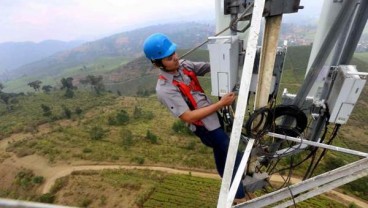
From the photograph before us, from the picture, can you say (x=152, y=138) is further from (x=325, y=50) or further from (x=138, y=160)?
(x=325, y=50)

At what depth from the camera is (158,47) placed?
370 centimetres

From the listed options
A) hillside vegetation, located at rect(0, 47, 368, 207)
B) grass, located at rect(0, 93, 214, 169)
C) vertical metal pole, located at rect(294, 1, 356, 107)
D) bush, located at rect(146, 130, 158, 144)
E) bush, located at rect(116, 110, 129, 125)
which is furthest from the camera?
bush, located at rect(116, 110, 129, 125)

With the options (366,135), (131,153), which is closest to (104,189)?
(131,153)

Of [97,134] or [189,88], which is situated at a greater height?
[189,88]

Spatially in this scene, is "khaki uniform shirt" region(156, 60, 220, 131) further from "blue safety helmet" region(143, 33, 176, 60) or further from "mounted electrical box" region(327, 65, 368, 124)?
"mounted electrical box" region(327, 65, 368, 124)

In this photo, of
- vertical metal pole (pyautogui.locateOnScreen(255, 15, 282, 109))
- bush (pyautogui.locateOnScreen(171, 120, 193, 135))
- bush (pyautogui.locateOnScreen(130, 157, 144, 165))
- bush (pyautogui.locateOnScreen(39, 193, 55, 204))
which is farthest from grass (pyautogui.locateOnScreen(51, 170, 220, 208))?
vertical metal pole (pyautogui.locateOnScreen(255, 15, 282, 109))

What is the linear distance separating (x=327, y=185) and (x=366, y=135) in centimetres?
4802

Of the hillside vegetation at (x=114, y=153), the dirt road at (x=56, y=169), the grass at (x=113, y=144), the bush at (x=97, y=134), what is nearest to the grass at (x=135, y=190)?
the hillside vegetation at (x=114, y=153)

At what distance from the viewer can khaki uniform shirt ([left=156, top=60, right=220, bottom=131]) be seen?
12.3 ft

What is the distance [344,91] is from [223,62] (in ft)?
5.13

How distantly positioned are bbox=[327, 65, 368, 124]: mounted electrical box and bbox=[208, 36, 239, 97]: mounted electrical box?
52.8 inches

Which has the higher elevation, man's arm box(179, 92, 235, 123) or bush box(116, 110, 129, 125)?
man's arm box(179, 92, 235, 123)

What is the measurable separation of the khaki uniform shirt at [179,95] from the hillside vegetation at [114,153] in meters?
17.7

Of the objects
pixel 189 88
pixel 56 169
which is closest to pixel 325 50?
pixel 189 88
